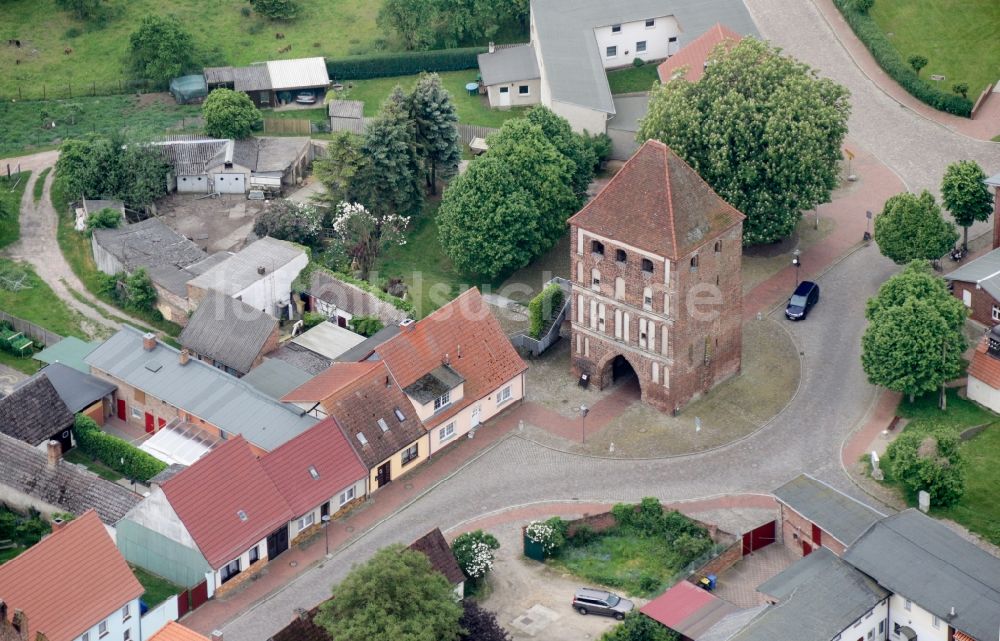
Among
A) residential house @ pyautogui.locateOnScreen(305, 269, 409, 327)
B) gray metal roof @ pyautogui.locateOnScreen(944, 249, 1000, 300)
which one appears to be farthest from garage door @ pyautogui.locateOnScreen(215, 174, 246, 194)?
gray metal roof @ pyautogui.locateOnScreen(944, 249, 1000, 300)

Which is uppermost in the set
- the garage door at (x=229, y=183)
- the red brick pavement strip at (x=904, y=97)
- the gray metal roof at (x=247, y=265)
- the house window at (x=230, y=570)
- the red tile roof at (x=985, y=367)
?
the red brick pavement strip at (x=904, y=97)

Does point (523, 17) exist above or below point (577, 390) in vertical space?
above

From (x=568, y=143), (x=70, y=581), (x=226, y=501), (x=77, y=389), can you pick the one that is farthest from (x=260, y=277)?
(x=70, y=581)

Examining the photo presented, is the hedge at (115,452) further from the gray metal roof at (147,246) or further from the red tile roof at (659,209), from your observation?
the red tile roof at (659,209)

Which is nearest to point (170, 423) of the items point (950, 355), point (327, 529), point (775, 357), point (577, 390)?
point (327, 529)

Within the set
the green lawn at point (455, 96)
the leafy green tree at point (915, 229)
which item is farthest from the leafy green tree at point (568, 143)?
the leafy green tree at point (915, 229)

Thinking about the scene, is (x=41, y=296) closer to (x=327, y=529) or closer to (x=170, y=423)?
(x=170, y=423)
